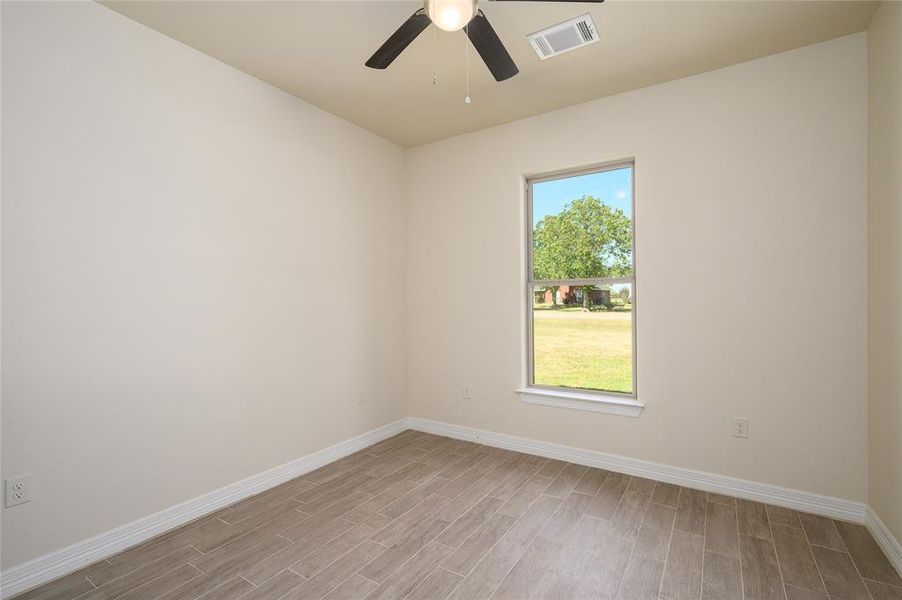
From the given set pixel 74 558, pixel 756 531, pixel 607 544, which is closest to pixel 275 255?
pixel 74 558

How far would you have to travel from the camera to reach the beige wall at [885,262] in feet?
6.86

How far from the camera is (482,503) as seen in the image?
9.07 ft

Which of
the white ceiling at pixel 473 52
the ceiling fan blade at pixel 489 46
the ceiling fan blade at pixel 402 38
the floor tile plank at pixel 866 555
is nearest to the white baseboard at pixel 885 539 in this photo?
the floor tile plank at pixel 866 555

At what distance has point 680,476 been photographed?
3006mm

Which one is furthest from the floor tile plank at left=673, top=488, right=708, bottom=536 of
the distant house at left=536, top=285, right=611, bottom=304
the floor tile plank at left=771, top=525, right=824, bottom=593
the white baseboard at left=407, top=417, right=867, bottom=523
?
the distant house at left=536, top=285, right=611, bottom=304

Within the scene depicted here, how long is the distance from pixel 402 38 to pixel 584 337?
2.58m

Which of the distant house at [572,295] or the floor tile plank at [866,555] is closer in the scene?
the floor tile plank at [866,555]

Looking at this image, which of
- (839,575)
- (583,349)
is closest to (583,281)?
(583,349)

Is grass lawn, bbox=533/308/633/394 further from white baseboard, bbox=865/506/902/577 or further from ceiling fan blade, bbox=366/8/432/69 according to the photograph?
ceiling fan blade, bbox=366/8/432/69

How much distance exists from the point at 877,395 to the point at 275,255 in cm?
381

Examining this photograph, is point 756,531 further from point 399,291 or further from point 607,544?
point 399,291

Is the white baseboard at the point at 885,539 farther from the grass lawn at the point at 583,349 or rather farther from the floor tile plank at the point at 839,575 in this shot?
the grass lawn at the point at 583,349

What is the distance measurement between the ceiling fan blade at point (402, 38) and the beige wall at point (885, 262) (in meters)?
2.28

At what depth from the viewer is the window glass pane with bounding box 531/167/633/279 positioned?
3391 millimetres
